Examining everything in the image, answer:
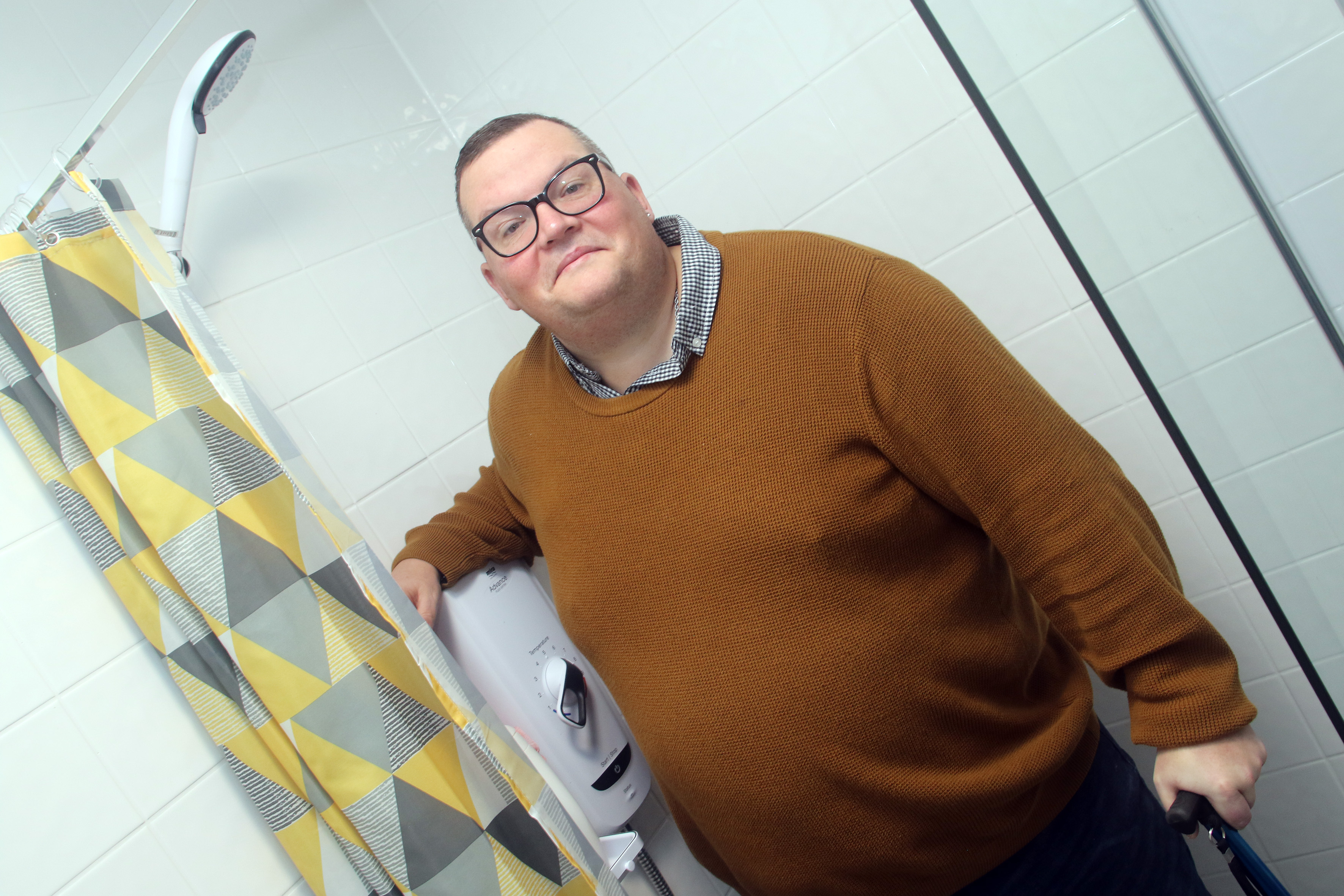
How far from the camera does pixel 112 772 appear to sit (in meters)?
0.88

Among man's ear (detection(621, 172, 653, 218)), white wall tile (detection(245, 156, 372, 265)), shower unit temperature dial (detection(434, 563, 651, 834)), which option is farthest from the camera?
white wall tile (detection(245, 156, 372, 265))

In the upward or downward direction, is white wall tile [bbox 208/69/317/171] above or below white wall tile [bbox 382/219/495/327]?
above

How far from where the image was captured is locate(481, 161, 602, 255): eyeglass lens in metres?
0.91

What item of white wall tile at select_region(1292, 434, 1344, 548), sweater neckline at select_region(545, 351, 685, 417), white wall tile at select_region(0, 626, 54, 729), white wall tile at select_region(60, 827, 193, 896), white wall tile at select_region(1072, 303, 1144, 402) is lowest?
white wall tile at select_region(1072, 303, 1144, 402)

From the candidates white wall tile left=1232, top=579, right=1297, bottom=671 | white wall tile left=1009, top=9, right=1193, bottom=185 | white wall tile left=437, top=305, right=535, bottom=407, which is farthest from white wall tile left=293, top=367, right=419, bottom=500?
white wall tile left=1232, top=579, right=1297, bottom=671

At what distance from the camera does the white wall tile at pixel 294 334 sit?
3.98 ft

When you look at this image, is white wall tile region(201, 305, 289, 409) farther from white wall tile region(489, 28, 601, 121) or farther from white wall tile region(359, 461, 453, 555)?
white wall tile region(489, 28, 601, 121)

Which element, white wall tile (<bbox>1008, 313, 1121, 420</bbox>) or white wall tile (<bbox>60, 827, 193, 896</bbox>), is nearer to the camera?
white wall tile (<bbox>60, 827, 193, 896</bbox>)

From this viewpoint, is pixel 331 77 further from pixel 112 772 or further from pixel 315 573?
pixel 112 772

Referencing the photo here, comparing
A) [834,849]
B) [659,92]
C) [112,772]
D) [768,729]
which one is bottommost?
[834,849]

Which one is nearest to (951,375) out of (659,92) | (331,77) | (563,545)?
(563,545)

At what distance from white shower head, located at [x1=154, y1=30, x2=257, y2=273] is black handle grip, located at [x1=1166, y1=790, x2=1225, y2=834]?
1.23 m

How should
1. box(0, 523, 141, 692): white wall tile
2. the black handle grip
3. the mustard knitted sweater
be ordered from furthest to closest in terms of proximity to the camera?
box(0, 523, 141, 692): white wall tile
the mustard knitted sweater
the black handle grip

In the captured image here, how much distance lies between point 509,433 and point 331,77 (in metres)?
0.83
